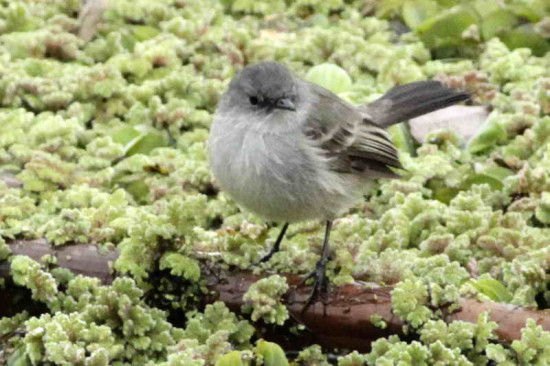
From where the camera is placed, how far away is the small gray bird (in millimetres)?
4535

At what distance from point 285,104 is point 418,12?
133 inches

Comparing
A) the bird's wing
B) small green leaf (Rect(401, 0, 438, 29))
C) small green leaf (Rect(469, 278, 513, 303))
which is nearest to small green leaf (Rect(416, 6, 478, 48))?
small green leaf (Rect(401, 0, 438, 29))

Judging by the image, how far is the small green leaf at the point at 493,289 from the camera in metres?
4.43

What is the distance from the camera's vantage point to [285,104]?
471cm

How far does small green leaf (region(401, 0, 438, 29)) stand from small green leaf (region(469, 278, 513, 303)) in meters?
3.61

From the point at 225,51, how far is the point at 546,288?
3.61m

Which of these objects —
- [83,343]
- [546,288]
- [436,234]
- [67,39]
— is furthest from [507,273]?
[67,39]

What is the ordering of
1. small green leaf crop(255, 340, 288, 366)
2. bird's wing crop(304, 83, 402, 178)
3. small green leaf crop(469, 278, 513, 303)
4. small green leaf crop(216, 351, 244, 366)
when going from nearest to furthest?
1. small green leaf crop(216, 351, 244, 366)
2. small green leaf crop(255, 340, 288, 366)
3. small green leaf crop(469, 278, 513, 303)
4. bird's wing crop(304, 83, 402, 178)

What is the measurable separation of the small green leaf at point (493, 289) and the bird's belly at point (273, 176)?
0.85 m

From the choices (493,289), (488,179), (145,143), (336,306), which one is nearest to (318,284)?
(336,306)

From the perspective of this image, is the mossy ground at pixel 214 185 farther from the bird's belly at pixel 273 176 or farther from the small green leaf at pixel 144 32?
the bird's belly at pixel 273 176

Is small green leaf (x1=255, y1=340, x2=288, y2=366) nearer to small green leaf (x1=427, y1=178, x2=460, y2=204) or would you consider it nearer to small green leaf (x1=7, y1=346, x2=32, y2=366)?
small green leaf (x1=7, y1=346, x2=32, y2=366)

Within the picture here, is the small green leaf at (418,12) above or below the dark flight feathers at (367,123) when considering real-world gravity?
above

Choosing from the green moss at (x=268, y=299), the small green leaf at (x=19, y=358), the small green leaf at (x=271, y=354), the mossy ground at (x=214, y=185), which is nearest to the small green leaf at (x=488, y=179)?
the mossy ground at (x=214, y=185)
